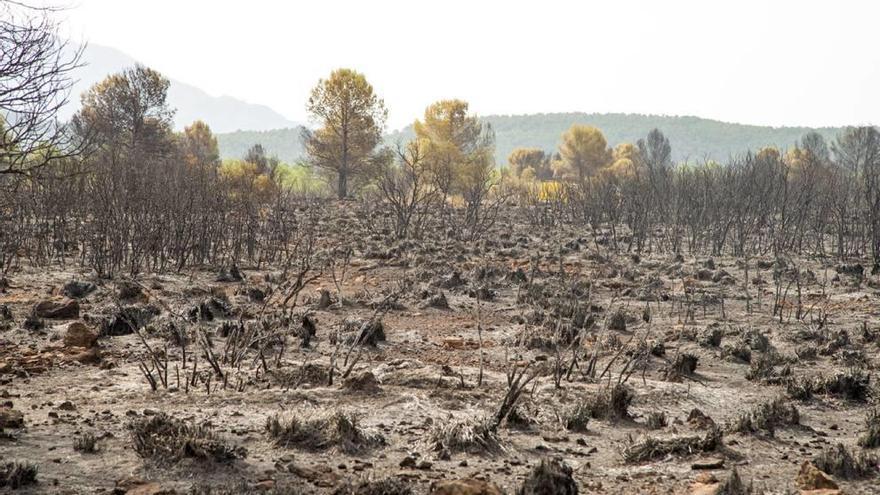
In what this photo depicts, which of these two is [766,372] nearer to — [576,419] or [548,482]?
[576,419]

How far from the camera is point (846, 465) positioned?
4.53m

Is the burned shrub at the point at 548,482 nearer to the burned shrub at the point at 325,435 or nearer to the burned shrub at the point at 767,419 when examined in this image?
the burned shrub at the point at 325,435

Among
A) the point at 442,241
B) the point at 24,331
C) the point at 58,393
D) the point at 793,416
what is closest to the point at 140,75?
the point at 442,241

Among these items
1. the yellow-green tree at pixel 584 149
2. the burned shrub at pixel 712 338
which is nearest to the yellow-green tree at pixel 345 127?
the yellow-green tree at pixel 584 149

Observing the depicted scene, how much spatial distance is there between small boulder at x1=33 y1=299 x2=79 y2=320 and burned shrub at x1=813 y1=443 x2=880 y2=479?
25.9 ft

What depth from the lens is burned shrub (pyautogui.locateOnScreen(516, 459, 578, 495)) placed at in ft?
12.7

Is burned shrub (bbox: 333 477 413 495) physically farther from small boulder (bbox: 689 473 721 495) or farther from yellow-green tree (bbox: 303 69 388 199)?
yellow-green tree (bbox: 303 69 388 199)

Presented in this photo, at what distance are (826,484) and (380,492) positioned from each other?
2447 mm

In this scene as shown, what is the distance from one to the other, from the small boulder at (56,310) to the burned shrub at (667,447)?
681 cm

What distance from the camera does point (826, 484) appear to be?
4148 mm

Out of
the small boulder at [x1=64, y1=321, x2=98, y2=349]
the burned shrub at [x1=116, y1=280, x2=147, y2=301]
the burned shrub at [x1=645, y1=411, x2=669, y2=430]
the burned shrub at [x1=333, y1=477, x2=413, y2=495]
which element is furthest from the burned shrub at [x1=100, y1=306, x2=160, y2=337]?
the burned shrub at [x1=645, y1=411, x2=669, y2=430]

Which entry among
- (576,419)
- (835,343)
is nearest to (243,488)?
(576,419)

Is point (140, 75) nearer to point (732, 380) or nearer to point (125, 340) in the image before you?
point (125, 340)

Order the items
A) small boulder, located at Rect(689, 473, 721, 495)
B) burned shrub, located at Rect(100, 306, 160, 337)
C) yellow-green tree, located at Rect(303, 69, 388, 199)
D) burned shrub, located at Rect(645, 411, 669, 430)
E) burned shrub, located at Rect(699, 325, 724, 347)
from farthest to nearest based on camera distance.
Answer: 1. yellow-green tree, located at Rect(303, 69, 388, 199)
2. burned shrub, located at Rect(699, 325, 724, 347)
3. burned shrub, located at Rect(100, 306, 160, 337)
4. burned shrub, located at Rect(645, 411, 669, 430)
5. small boulder, located at Rect(689, 473, 721, 495)
